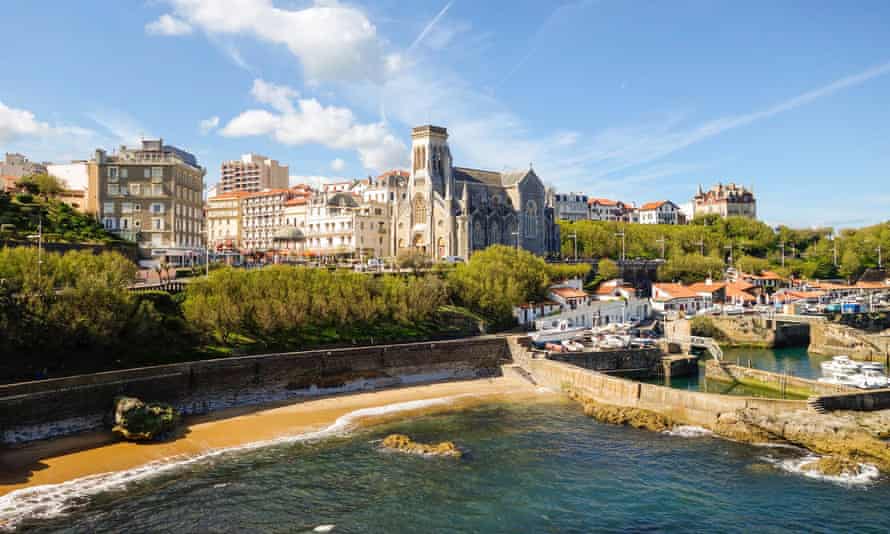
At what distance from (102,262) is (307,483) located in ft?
94.1

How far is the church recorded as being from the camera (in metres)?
95.9

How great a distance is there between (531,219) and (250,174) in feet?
309

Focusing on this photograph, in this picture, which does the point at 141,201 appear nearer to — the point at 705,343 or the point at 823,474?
the point at 705,343

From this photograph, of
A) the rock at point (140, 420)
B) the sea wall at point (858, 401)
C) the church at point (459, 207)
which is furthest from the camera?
the church at point (459, 207)

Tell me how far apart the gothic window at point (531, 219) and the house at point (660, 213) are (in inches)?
3076

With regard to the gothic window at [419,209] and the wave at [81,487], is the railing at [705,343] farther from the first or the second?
the gothic window at [419,209]

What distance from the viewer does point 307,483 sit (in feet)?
85.7

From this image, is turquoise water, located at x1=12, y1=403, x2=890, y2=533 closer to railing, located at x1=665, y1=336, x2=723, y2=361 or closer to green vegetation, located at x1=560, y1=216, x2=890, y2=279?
railing, located at x1=665, y1=336, x2=723, y2=361

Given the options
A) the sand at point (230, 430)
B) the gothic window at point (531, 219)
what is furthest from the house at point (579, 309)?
the gothic window at point (531, 219)

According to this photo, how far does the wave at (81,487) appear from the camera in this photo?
74.4ft

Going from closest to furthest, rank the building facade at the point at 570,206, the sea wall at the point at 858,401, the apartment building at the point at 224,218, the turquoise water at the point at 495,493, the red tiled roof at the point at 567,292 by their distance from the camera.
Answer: the turquoise water at the point at 495,493
the sea wall at the point at 858,401
the red tiled roof at the point at 567,292
the apartment building at the point at 224,218
the building facade at the point at 570,206

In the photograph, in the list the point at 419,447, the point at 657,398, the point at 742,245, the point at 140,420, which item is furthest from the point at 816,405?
the point at 742,245

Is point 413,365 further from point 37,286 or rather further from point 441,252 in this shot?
point 441,252

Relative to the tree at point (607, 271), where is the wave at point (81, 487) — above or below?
below
